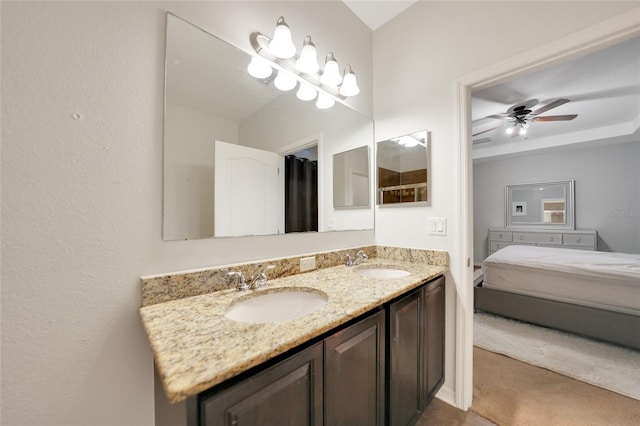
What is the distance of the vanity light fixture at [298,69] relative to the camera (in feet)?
3.92

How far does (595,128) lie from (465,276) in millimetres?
4588

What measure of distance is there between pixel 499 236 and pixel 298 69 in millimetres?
5468

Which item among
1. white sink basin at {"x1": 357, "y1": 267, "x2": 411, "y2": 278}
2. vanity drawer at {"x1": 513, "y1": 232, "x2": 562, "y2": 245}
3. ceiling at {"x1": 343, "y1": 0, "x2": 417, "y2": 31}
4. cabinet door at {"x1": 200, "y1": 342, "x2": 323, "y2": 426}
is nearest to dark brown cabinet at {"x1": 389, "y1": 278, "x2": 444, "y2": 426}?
white sink basin at {"x1": 357, "y1": 267, "x2": 411, "y2": 278}

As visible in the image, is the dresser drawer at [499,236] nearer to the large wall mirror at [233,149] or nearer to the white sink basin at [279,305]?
the large wall mirror at [233,149]

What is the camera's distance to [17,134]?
2.25ft

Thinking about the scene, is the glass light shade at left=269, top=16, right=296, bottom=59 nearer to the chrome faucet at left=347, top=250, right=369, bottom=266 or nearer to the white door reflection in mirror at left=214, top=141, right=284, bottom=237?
the white door reflection in mirror at left=214, top=141, right=284, bottom=237

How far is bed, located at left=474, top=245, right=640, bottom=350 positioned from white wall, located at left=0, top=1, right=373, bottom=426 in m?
3.10

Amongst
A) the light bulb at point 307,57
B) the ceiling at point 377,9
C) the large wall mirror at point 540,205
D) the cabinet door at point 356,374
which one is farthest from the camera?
the large wall mirror at point 540,205

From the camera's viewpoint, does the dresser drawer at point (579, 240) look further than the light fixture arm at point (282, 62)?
Yes

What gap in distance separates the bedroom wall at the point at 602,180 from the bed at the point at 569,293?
229 cm

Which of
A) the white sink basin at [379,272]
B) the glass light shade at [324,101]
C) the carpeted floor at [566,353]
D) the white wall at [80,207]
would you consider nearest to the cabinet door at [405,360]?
the white sink basin at [379,272]

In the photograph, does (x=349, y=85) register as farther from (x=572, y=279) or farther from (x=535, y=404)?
(x=572, y=279)

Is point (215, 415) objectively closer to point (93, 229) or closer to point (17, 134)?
point (93, 229)

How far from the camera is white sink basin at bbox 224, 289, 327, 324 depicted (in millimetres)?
1005
